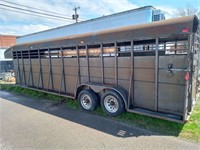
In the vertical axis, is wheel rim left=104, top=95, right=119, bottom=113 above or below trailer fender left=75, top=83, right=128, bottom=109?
below

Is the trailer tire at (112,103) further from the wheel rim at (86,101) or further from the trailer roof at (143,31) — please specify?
the trailer roof at (143,31)

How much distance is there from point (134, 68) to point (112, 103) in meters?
1.30

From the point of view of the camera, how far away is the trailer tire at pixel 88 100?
5414 millimetres

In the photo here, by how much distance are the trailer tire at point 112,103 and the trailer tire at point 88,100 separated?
0.32 meters

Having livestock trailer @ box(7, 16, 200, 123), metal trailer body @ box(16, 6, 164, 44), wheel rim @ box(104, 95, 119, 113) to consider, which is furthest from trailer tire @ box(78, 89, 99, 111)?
metal trailer body @ box(16, 6, 164, 44)

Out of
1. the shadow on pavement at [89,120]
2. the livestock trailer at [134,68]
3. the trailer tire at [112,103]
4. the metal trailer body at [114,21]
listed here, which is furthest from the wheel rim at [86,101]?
the metal trailer body at [114,21]

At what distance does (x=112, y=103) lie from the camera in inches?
200

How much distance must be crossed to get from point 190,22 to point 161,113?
7.34ft

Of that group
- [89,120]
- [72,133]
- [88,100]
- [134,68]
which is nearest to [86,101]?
[88,100]

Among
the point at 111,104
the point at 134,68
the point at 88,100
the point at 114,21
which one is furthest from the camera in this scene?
the point at 114,21

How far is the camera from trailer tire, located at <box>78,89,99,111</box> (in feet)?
17.8

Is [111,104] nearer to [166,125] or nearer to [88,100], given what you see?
[88,100]

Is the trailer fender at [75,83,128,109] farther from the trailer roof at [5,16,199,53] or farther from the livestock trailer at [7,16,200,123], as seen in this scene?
the trailer roof at [5,16,199,53]

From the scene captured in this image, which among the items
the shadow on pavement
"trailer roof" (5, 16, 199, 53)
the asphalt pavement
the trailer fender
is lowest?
the asphalt pavement
